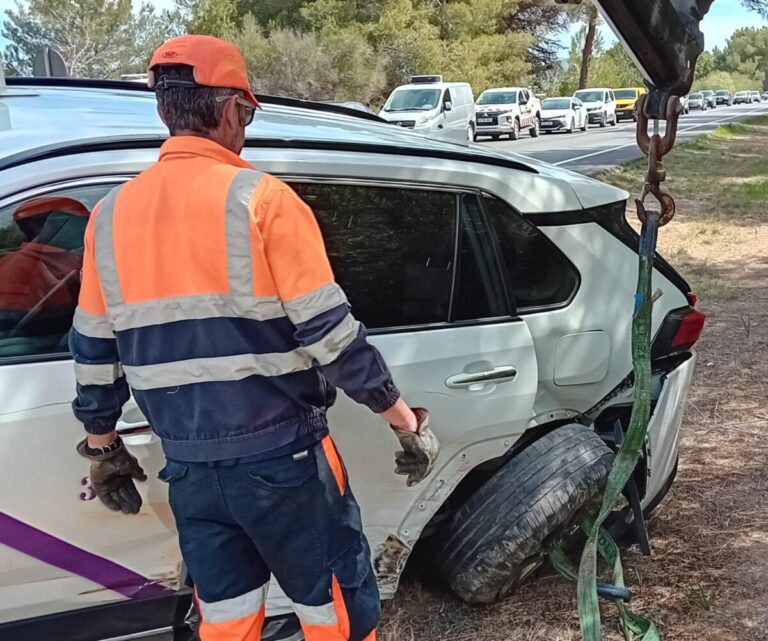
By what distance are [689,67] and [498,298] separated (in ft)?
3.37

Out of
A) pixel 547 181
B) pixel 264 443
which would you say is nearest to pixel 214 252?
pixel 264 443

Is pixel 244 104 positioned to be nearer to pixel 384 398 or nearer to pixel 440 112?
pixel 384 398

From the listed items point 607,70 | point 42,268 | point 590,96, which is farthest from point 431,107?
point 607,70

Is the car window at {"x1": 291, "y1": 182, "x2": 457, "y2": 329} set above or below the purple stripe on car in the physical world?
above

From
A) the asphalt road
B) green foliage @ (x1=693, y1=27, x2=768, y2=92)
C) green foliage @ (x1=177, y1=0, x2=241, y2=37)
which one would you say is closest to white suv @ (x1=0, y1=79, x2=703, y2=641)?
the asphalt road

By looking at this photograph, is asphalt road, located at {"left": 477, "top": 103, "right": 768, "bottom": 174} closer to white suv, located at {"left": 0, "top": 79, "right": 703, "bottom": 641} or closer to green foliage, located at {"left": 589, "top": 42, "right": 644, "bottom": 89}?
white suv, located at {"left": 0, "top": 79, "right": 703, "bottom": 641}

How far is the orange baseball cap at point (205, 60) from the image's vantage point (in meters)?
1.89

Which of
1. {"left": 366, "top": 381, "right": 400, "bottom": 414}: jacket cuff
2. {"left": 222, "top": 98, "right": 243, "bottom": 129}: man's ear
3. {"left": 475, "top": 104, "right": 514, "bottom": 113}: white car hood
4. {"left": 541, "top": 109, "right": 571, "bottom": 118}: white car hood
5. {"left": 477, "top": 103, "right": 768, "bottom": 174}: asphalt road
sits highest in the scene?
{"left": 222, "top": 98, "right": 243, "bottom": 129}: man's ear

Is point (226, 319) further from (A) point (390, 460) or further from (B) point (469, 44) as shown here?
(B) point (469, 44)

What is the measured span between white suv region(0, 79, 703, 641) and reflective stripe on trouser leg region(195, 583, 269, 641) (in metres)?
0.35

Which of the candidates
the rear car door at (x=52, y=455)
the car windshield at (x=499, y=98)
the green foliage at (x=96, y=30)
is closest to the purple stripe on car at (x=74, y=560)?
the rear car door at (x=52, y=455)

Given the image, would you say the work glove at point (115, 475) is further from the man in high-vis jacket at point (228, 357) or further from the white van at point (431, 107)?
the white van at point (431, 107)

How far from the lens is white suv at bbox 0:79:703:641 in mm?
2258

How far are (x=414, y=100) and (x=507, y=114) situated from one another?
628cm
